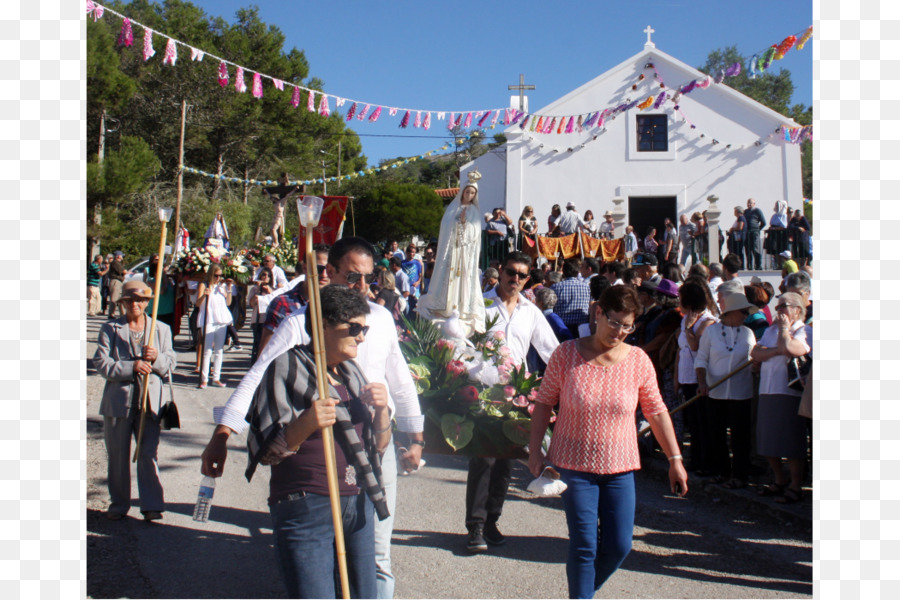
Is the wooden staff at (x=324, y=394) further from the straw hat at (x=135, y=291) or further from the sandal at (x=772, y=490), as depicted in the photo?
the sandal at (x=772, y=490)

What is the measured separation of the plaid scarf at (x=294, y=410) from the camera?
2814mm

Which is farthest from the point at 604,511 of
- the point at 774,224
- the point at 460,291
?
the point at 774,224

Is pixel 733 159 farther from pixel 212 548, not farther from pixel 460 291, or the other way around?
pixel 212 548

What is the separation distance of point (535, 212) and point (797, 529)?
1915 centimetres

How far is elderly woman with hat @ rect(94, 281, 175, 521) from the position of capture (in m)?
5.41

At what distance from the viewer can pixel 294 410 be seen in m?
2.85

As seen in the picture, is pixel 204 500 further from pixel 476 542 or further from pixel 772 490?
pixel 772 490

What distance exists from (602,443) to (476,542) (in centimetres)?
167

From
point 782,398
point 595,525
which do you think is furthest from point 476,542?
point 782,398

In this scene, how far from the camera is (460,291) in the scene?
747 centimetres

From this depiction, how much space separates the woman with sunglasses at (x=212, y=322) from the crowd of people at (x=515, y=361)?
286cm

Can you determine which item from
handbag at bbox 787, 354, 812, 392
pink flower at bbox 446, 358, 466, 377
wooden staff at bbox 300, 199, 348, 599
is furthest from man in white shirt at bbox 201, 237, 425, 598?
handbag at bbox 787, 354, 812, 392

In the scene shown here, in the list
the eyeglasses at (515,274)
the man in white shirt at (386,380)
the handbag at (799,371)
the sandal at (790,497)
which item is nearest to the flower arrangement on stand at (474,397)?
the eyeglasses at (515,274)

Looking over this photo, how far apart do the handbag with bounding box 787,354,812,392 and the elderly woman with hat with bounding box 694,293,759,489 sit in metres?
0.45
